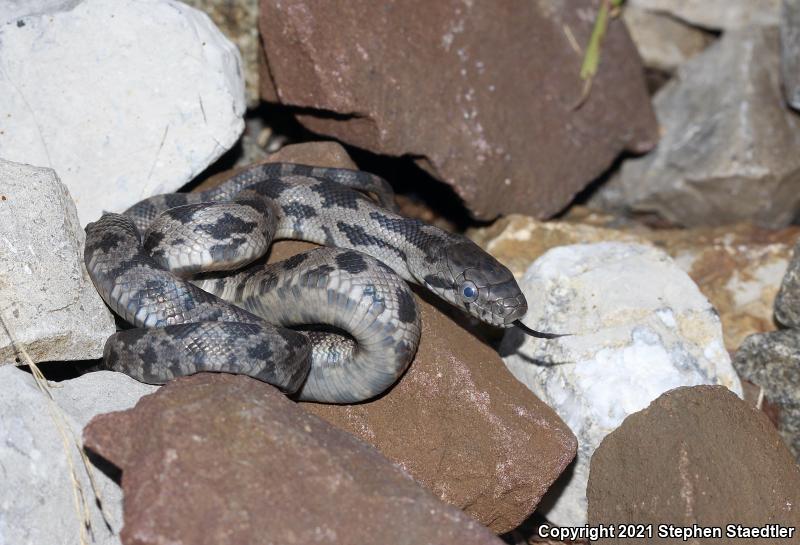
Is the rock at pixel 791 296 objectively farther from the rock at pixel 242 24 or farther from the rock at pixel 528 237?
the rock at pixel 242 24

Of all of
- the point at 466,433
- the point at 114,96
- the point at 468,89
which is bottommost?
the point at 466,433

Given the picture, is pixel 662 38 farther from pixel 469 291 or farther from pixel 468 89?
pixel 469 291

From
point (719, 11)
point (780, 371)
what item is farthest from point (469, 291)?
point (719, 11)

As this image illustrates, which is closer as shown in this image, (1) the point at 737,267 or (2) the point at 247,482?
(2) the point at 247,482

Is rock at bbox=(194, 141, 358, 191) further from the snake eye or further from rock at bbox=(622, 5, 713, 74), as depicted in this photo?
rock at bbox=(622, 5, 713, 74)

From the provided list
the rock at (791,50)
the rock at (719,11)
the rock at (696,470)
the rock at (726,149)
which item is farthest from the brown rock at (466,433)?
the rock at (719,11)

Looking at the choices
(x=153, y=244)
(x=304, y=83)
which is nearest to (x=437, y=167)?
(x=304, y=83)
